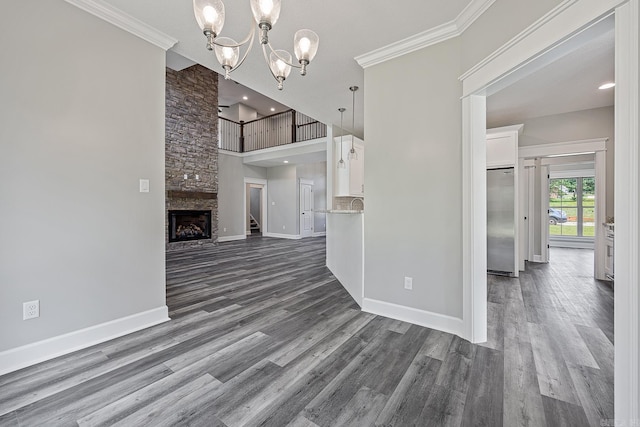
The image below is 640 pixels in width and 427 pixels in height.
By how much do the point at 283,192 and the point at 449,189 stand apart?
7.88m

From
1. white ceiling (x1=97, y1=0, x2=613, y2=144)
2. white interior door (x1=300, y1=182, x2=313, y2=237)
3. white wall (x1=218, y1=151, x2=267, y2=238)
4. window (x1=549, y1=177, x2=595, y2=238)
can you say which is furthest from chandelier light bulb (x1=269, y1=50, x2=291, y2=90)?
window (x1=549, y1=177, x2=595, y2=238)

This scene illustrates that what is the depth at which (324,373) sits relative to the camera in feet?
5.98

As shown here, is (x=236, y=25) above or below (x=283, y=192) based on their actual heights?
above

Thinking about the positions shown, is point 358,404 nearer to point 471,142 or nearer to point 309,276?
point 471,142

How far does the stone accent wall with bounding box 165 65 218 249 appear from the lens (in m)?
6.76

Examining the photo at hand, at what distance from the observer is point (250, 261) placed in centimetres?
552

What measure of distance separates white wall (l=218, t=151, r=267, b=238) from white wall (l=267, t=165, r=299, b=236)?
107cm

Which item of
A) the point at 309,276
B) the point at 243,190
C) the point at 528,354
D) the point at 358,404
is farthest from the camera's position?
the point at 243,190

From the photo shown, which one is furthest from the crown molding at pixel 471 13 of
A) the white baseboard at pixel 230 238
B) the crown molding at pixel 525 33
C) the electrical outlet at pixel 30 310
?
the white baseboard at pixel 230 238

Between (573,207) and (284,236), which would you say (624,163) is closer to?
(284,236)

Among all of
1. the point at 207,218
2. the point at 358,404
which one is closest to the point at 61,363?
the point at 358,404

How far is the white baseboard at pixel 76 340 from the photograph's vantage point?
1841 millimetres

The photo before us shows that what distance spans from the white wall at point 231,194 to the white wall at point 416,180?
6.75m

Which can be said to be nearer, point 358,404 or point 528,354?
point 358,404
